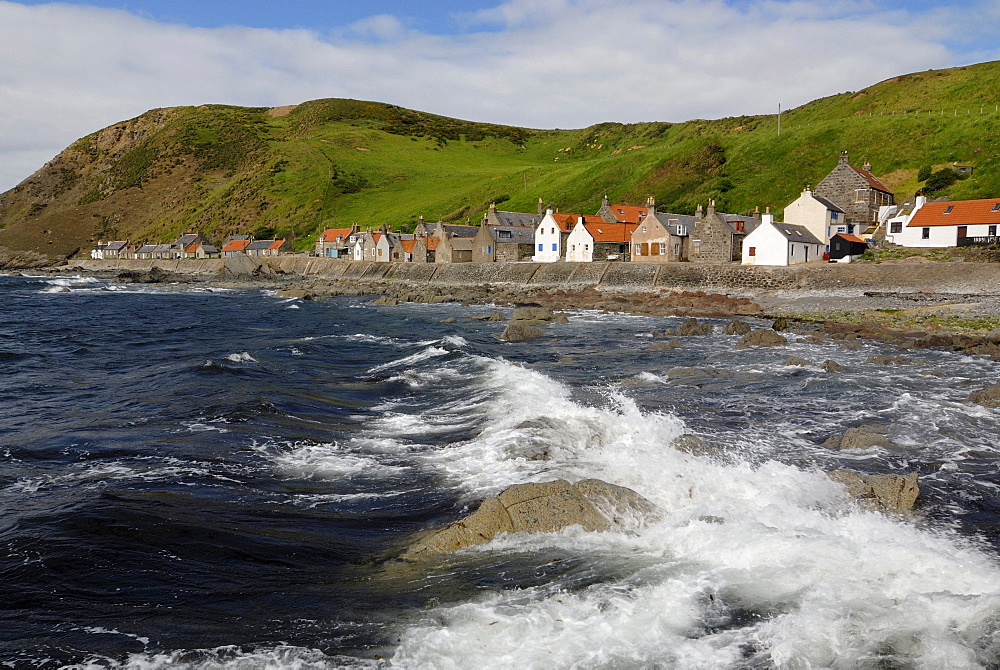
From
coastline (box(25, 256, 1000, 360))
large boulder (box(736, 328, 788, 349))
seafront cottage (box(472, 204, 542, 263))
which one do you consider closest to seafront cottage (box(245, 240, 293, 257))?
coastline (box(25, 256, 1000, 360))

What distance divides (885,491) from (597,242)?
6687cm

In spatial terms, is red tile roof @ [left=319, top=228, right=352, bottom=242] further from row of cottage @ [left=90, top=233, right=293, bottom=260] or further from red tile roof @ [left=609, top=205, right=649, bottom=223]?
red tile roof @ [left=609, top=205, right=649, bottom=223]

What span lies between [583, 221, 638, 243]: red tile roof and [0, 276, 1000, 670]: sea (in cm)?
5392

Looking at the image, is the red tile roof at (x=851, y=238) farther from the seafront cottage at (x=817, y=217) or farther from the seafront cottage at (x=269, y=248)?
the seafront cottage at (x=269, y=248)

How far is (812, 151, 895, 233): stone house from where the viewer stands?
73.1 metres

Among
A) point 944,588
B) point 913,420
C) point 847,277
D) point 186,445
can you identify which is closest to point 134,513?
point 186,445

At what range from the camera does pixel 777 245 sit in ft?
193

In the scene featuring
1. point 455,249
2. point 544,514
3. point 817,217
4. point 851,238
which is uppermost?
point 817,217

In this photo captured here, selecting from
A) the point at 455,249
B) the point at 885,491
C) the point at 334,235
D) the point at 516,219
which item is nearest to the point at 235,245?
the point at 334,235

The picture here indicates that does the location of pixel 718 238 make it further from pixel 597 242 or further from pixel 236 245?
pixel 236 245

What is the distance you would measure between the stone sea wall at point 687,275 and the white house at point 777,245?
7.55 feet

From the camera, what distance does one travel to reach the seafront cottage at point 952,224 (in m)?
56.1

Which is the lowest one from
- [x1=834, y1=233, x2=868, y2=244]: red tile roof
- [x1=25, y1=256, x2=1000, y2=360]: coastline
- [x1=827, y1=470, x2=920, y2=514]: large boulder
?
[x1=827, y1=470, x2=920, y2=514]: large boulder

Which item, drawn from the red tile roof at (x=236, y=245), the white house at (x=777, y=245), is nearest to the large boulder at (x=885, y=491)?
the white house at (x=777, y=245)
